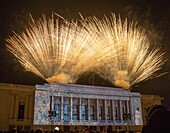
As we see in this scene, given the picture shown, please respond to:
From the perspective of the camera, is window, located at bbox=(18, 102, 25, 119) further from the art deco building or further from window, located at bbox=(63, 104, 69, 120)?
window, located at bbox=(63, 104, 69, 120)

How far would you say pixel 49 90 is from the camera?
109 feet

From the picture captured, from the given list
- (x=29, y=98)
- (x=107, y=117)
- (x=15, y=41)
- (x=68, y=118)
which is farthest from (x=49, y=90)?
(x=15, y=41)

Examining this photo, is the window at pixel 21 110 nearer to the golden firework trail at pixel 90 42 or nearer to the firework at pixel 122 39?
the golden firework trail at pixel 90 42

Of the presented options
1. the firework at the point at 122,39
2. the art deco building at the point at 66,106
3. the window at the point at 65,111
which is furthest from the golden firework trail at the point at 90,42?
the window at the point at 65,111

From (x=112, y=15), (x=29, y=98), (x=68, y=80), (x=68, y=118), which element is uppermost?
(x=112, y=15)

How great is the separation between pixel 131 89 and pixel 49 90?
15.8 m

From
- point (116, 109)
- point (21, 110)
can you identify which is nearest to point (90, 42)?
point (21, 110)

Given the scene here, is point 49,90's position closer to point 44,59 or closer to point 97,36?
point 44,59

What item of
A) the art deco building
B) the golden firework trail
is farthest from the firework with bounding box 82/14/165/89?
the art deco building

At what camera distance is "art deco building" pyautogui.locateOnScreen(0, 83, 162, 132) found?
100ft

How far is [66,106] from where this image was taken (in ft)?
114

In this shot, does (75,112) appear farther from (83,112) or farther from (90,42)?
(90,42)

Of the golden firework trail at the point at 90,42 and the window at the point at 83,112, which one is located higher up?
the golden firework trail at the point at 90,42

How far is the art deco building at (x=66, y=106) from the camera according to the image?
100 ft
